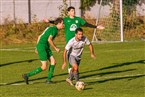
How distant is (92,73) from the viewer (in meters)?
19.7

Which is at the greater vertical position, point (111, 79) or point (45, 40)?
point (45, 40)

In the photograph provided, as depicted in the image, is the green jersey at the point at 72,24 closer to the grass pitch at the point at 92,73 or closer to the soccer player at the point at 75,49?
the grass pitch at the point at 92,73

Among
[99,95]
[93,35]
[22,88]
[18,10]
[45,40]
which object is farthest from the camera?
[18,10]

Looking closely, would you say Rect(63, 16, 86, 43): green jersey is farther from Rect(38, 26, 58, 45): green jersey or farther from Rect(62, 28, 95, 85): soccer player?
Rect(62, 28, 95, 85): soccer player

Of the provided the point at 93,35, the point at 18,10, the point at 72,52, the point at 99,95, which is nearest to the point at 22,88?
the point at 72,52

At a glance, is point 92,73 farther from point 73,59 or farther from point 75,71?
point 75,71

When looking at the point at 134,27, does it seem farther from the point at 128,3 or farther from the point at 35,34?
the point at 35,34

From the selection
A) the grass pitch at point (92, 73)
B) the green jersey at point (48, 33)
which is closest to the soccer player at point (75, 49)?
the grass pitch at point (92, 73)

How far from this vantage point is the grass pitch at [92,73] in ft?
47.2

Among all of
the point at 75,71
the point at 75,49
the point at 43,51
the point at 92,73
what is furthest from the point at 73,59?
the point at 92,73

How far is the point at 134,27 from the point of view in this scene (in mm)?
34625

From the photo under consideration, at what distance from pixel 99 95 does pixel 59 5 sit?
25.1 metres

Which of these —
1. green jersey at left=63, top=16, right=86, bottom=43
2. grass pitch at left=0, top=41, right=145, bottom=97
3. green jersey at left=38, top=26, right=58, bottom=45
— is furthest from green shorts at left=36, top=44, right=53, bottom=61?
green jersey at left=63, top=16, right=86, bottom=43

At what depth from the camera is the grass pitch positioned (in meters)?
14.4
